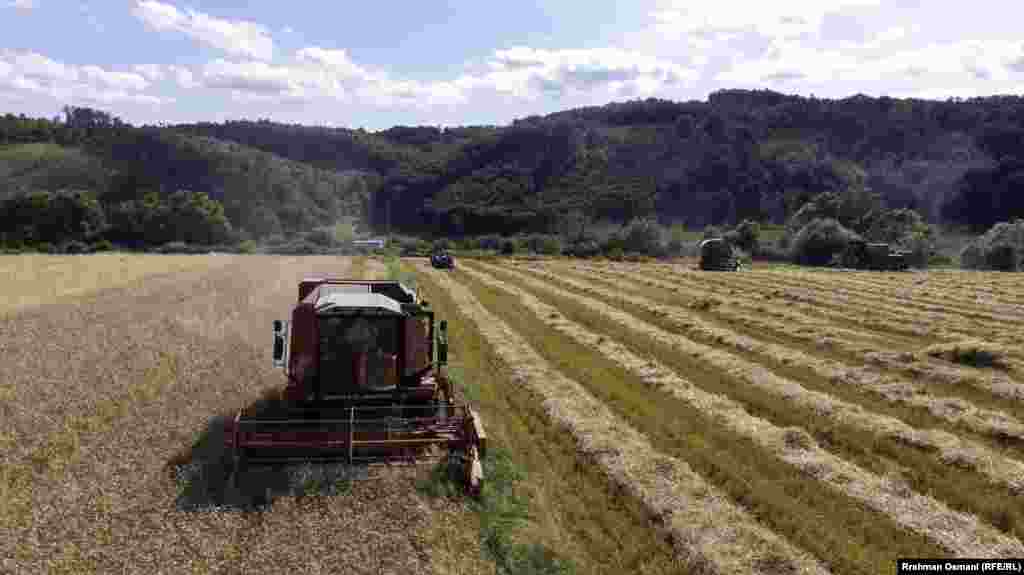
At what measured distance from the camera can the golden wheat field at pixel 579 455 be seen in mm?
8906

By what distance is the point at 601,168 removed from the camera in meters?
127

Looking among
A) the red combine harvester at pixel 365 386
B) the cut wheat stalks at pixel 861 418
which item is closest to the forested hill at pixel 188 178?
the cut wheat stalks at pixel 861 418

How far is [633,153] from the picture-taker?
437ft

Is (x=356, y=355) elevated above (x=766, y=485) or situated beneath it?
elevated above

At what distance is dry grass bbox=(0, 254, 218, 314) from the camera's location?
32938 millimetres

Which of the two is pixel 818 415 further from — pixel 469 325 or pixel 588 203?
pixel 588 203

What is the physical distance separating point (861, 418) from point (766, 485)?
4432mm

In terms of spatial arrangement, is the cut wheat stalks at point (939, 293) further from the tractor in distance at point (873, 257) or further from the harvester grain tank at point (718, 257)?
the tractor in distance at point (873, 257)

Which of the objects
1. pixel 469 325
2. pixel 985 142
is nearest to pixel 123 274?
pixel 469 325

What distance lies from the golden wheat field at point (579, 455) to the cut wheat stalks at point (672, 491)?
0.14 feet

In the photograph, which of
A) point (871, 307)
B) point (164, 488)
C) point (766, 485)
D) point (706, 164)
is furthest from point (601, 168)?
point (164, 488)

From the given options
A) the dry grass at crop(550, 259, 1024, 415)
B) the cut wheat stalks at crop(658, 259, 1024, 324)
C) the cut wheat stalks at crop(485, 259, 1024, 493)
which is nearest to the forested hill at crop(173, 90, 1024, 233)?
the cut wheat stalks at crop(658, 259, 1024, 324)

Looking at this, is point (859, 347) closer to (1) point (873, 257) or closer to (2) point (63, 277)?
(2) point (63, 277)

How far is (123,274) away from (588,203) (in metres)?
77.8
